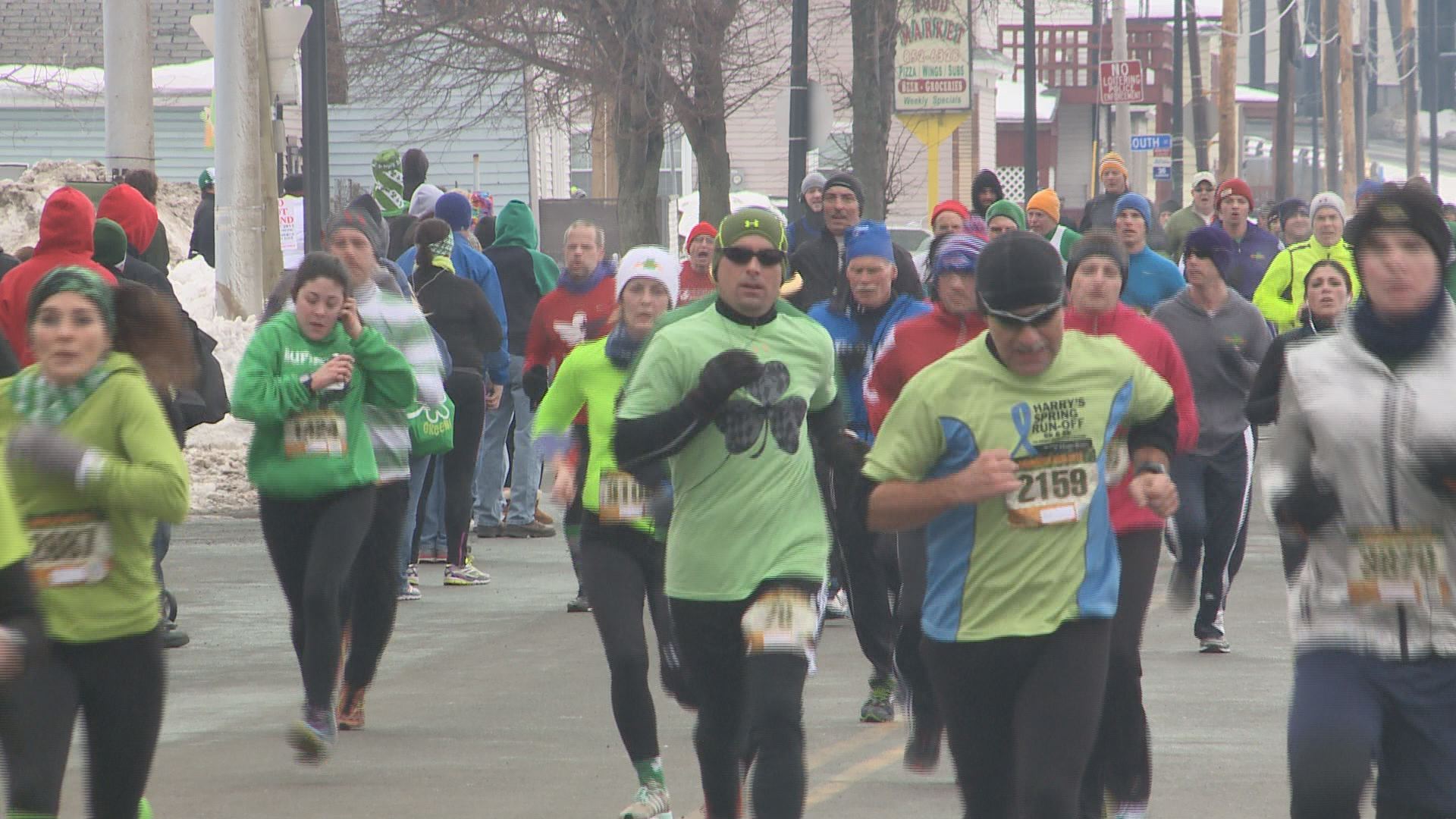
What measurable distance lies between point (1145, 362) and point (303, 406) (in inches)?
124

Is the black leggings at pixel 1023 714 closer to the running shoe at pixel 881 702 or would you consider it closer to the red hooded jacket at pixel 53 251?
→ the running shoe at pixel 881 702

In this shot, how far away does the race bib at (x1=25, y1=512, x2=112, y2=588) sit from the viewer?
A: 17.3ft

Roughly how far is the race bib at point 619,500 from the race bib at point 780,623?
133cm

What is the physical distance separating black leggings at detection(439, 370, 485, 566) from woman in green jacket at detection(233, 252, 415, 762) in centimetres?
447

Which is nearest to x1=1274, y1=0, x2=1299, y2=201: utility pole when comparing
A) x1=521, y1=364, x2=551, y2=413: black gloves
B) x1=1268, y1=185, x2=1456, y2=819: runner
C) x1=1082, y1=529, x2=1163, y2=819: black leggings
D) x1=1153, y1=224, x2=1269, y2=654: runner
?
x1=1153, y1=224, x2=1269, y2=654: runner

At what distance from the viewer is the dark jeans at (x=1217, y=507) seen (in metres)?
10.3

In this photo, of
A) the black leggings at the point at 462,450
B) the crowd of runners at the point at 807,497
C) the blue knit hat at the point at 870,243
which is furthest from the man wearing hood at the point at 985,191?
the blue knit hat at the point at 870,243

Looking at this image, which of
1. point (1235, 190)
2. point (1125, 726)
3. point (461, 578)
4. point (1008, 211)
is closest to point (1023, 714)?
point (1125, 726)

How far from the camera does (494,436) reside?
14.8m

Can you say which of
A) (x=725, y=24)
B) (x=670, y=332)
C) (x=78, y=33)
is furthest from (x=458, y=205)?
(x=78, y=33)

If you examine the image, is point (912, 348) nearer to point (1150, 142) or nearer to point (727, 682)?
point (727, 682)

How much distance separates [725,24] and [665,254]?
21.7m

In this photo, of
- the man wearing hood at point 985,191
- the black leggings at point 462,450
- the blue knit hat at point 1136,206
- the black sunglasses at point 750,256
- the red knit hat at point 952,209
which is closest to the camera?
the black sunglasses at point 750,256

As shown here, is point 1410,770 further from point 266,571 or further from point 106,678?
point 266,571
